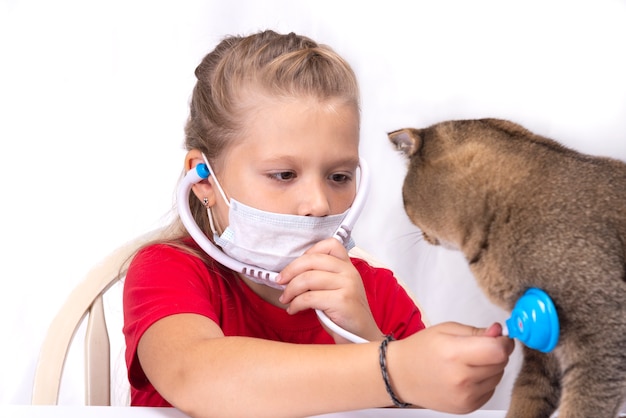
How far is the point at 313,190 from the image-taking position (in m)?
1.14

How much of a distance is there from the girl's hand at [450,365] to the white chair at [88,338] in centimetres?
71

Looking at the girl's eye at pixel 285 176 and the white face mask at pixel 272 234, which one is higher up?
the girl's eye at pixel 285 176

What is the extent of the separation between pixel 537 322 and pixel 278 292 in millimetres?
747

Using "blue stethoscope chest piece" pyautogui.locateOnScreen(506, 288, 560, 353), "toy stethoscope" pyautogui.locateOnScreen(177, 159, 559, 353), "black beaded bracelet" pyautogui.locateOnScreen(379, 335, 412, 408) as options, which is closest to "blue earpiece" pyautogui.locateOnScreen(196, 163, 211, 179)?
"toy stethoscope" pyautogui.locateOnScreen(177, 159, 559, 353)

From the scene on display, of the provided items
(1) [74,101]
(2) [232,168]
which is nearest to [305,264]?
(2) [232,168]

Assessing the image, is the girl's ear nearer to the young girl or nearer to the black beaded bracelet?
the young girl

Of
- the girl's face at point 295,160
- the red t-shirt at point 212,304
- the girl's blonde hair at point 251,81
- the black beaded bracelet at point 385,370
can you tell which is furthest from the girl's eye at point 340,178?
the black beaded bracelet at point 385,370

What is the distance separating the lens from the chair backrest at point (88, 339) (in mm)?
1345

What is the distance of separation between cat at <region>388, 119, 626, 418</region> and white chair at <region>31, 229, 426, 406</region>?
75 centimetres

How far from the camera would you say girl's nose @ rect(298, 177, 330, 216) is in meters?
1.13

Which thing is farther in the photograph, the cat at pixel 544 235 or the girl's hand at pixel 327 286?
the girl's hand at pixel 327 286

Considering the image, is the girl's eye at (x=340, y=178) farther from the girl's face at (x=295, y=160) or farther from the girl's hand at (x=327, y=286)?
the girl's hand at (x=327, y=286)

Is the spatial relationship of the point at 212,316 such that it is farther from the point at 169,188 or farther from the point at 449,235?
the point at 169,188

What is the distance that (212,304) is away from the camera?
51.0 inches
